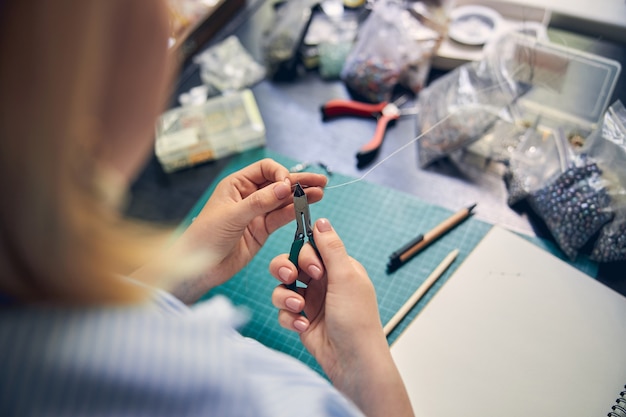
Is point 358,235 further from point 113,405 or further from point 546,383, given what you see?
point 113,405

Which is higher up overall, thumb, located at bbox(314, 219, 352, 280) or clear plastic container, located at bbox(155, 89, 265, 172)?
thumb, located at bbox(314, 219, 352, 280)

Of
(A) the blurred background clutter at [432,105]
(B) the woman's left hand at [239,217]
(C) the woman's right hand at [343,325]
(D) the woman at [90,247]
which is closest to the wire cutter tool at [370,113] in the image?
(A) the blurred background clutter at [432,105]

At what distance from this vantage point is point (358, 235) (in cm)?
96

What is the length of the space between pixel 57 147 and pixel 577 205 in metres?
0.84

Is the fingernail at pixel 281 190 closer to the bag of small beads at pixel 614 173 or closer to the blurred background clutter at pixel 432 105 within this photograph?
the blurred background clutter at pixel 432 105

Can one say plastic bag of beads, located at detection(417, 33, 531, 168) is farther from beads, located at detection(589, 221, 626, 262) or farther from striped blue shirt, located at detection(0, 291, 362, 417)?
striped blue shirt, located at detection(0, 291, 362, 417)

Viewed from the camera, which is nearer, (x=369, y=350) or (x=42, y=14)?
(x=42, y=14)

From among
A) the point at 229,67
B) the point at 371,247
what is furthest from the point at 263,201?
the point at 229,67

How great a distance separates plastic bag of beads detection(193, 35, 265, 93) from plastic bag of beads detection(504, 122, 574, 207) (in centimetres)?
68

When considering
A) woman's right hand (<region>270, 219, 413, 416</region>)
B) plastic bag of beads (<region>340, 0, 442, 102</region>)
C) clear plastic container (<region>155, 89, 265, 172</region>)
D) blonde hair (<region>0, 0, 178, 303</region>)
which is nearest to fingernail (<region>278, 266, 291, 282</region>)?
woman's right hand (<region>270, 219, 413, 416</region>)

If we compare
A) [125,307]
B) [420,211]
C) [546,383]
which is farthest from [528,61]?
[125,307]

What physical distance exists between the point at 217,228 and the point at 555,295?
58 cm

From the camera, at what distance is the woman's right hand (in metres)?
0.67

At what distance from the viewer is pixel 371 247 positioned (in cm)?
94
